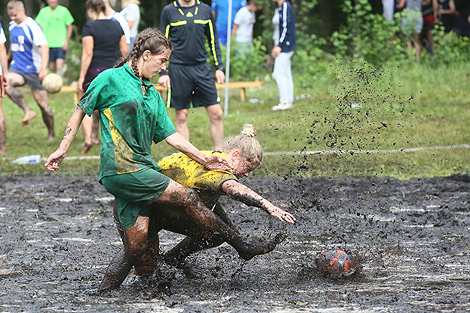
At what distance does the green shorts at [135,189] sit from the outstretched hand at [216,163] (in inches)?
11.6

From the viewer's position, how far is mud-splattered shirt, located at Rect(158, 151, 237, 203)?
493 centimetres

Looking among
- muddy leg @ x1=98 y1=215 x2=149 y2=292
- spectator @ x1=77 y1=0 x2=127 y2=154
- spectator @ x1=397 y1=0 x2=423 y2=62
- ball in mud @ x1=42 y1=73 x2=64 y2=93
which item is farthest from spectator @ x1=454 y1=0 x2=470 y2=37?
muddy leg @ x1=98 y1=215 x2=149 y2=292

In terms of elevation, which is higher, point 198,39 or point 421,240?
point 198,39

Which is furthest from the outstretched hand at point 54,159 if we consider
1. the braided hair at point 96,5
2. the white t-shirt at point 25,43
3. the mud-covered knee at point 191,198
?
the white t-shirt at point 25,43

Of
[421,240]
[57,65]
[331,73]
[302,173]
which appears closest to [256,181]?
[302,173]

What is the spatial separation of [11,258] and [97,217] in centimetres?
173

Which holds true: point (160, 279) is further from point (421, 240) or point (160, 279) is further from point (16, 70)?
point (16, 70)

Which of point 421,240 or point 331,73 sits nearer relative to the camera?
point 421,240

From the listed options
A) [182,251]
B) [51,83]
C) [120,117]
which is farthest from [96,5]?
[120,117]

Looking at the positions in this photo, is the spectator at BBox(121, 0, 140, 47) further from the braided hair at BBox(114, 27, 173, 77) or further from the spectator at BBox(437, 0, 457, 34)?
the braided hair at BBox(114, 27, 173, 77)

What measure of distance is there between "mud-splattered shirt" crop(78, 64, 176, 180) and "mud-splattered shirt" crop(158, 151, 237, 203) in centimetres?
Result: 25

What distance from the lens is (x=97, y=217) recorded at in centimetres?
769

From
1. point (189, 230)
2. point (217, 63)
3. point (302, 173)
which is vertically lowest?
point (302, 173)

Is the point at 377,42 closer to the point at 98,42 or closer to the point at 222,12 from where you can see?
the point at 222,12
